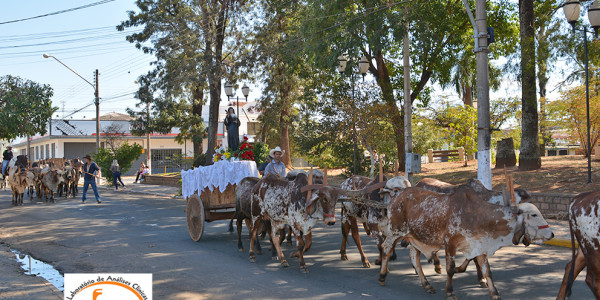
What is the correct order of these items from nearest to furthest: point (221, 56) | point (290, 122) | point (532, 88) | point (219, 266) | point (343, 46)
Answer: point (219, 266) → point (532, 88) → point (343, 46) → point (221, 56) → point (290, 122)

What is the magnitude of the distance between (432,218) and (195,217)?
20.9 ft

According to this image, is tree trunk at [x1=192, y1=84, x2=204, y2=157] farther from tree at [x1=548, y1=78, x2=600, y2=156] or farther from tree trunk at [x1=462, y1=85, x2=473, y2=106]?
tree at [x1=548, y1=78, x2=600, y2=156]

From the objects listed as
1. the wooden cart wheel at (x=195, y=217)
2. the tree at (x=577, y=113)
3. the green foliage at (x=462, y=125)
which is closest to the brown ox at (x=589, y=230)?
the wooden cart wheel at (x=195, y=217)

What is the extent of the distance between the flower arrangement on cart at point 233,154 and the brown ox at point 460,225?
5.83 m

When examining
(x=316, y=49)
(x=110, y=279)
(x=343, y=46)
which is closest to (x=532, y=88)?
(x=343, y=46)

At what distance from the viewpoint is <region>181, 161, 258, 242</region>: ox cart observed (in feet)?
37.7

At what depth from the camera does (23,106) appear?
22.5 metres

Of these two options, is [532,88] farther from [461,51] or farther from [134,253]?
[134,253]

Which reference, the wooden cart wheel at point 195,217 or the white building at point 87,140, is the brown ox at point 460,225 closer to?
the wooden cart wheel at point 195,217

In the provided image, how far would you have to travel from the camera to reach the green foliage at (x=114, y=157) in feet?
111

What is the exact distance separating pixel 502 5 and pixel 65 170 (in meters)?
21.9

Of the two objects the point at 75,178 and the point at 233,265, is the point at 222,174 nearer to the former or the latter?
the point at 233,265

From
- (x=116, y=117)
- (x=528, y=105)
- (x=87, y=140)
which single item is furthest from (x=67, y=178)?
(x=116, y=117)

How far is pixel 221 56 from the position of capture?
2898cm
